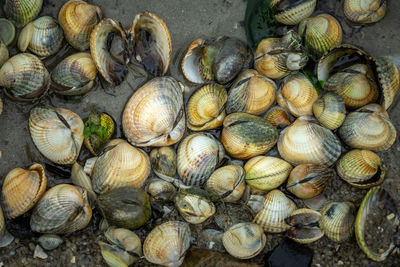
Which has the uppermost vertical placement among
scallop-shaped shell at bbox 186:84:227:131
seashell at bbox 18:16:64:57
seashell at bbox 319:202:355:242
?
seashell at bbox 18:16:64:57

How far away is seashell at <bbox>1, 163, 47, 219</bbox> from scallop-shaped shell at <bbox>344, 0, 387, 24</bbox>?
282 centimetres

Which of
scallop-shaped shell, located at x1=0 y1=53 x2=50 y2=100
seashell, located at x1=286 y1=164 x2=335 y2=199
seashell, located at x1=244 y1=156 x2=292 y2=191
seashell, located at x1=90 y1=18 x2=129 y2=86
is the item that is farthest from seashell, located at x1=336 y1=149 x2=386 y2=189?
scallop-shaped shell, located at x1=0 y1=53 x2=50 y2=100

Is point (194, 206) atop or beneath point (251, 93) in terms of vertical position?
beneath

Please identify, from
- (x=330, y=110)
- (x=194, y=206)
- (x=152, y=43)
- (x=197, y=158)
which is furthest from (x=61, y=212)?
(x=330, y=110)

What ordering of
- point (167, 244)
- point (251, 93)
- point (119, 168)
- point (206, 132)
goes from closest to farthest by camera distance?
1. point (167, 244)
2. point (119, 168)
3. point (251, 93)
4. point (206, 132)

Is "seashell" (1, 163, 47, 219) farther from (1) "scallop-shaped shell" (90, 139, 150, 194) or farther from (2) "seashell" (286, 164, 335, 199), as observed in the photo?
(2) "seashell" (286, 164, 335, 199)

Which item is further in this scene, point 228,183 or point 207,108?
point 207,108

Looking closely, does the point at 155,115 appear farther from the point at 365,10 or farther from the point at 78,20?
the point at 365,10

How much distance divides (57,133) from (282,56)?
188cm

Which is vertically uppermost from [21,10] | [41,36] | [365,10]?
[365,10]

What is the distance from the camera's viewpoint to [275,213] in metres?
3.19

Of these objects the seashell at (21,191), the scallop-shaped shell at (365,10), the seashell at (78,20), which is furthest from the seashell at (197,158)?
the scallop-shaped shell at (365,10)

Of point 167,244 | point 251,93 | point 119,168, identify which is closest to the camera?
point 167,244

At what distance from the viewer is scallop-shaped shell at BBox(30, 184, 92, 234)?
310 centimetres
